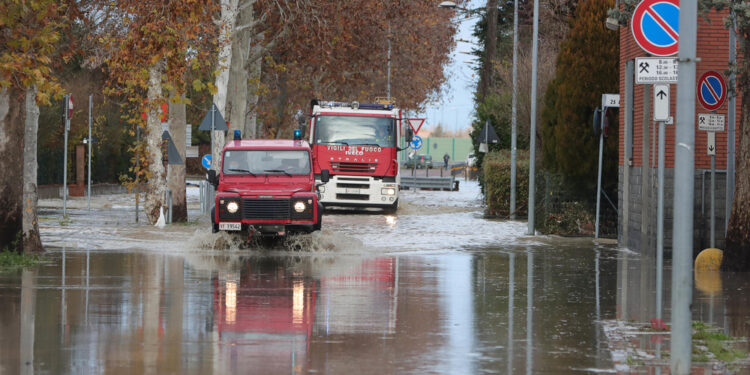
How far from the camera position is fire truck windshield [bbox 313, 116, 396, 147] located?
113ft

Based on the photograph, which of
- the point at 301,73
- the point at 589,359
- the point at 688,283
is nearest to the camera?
the point at 688,283

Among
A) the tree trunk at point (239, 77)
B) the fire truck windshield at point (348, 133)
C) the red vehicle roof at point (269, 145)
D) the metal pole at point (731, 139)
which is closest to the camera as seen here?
the metal pole at point (731, 139)

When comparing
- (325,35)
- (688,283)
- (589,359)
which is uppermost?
(325,35)

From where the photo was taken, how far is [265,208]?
20828 millimetres

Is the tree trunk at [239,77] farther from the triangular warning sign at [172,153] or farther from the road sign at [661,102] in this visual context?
the road sign at [661,102]

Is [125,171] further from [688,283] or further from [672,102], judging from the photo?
[688,283]

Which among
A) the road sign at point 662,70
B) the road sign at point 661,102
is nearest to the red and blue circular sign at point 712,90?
the road sign at point 661,102

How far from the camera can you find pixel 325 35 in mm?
34656

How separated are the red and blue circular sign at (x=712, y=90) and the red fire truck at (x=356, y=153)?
16405mm

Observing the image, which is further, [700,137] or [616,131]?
[616,131]

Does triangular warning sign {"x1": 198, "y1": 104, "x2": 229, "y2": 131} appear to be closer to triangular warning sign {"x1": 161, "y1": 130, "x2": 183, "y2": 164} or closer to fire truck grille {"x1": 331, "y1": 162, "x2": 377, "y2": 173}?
triangular warning sign {"x1": 161, "y1": 130, "x2": 183, "y2": 164}

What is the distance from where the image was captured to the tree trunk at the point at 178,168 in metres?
30.1

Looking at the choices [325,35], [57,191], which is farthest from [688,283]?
[57,191]

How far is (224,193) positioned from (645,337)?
10.8 meters
